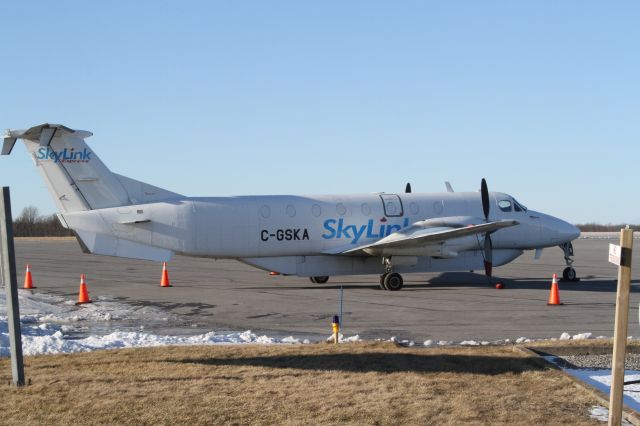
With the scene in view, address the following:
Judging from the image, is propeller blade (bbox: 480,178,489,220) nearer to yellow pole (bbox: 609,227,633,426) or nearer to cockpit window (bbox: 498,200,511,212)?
cockpit window (bbox: 498,200,511,212)

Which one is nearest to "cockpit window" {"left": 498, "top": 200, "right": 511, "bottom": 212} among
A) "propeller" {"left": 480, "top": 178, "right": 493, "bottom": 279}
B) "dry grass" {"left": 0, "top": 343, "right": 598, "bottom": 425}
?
"propeller" {"left": 480, "top": 178, "right": 493, "bottom": 279}

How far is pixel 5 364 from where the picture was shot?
34.2 feet

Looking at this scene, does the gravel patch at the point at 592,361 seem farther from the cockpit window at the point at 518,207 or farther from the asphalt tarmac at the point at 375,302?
the cockpit window at the point at 518,207

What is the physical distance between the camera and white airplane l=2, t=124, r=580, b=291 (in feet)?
73.2

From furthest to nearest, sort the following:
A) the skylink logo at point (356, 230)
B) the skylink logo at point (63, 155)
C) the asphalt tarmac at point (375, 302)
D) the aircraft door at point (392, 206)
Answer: the aircraft door at point (392, 206), the skylink logo at point (356, 230), the skylink logo at point (63, 155), the asphalt tarmac at point (375, 302)

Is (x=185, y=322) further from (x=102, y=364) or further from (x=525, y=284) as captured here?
(x=525, y=284)

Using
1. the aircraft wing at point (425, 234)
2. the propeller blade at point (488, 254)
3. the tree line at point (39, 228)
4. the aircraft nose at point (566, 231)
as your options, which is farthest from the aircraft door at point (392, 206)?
the tree line at point (39, 228)

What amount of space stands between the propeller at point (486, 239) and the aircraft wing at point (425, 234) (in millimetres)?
400

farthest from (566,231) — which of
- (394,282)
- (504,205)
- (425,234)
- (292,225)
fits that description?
(292,225)

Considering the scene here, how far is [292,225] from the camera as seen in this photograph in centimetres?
2450

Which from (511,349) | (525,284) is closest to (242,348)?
(511,349)

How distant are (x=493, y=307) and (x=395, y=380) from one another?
33.4 feet

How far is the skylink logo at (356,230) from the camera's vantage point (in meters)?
25.0

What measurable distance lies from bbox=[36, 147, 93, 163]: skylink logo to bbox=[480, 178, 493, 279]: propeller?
12.7 meters
